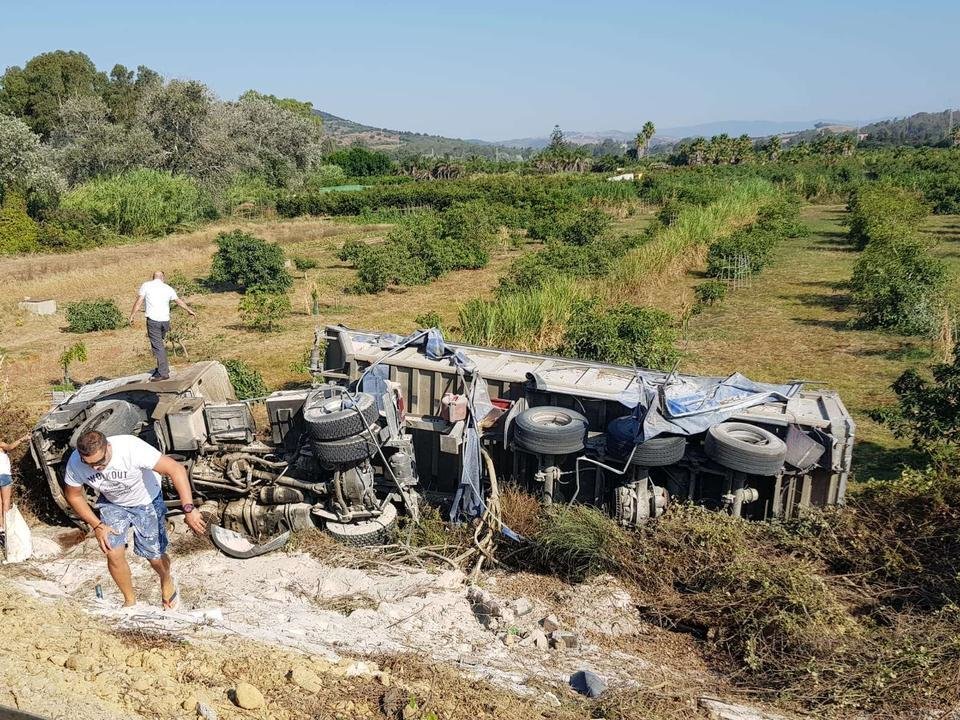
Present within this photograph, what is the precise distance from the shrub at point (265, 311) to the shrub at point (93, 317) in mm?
2766

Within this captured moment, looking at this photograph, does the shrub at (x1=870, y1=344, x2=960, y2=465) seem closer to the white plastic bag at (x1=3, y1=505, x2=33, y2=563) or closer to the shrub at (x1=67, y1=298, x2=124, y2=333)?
the white plastic bag at (x1=3, y1=505, x2=33, y2=563)

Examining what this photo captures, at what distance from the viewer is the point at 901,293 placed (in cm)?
1590

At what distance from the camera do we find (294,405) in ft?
26.0

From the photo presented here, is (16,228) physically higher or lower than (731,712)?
higher

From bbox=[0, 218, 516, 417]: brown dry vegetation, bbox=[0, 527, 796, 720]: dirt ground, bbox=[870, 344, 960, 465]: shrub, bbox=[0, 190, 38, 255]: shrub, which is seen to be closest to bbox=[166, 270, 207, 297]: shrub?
bbox=[0, 218, 516, 417]: brown dry vegetation

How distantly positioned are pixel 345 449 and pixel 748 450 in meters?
3.48

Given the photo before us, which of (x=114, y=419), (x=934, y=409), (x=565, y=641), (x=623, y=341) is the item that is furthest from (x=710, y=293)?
(x=114, y=419)

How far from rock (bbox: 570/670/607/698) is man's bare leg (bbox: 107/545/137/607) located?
324 centimetres

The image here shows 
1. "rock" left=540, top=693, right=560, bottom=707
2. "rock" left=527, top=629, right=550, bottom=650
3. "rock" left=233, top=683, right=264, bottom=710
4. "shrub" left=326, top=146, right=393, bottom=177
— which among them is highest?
"shrub" left=326, top=146, right=393, bottom=177

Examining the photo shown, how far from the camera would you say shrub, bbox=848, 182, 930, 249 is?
24016mm

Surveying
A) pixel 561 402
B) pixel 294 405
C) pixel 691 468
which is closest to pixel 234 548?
pixel 294 405

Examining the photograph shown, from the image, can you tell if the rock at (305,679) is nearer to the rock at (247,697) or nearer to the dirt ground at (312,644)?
the dirt ground at (312,644)

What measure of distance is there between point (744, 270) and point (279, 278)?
12.9m

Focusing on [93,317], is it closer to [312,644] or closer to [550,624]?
[312,644]
